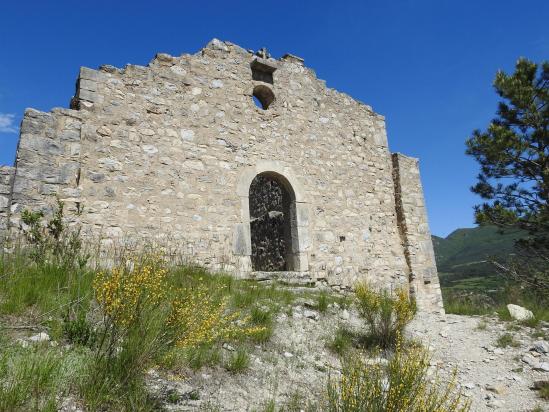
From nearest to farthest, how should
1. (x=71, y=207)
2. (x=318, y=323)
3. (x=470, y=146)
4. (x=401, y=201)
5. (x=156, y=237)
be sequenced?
(x=318, y=323) → (x=71, y=207) → (x=156, y=237) → (x=401, y=201) → (x=470, y=146)

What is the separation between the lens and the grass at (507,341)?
501 centimetres

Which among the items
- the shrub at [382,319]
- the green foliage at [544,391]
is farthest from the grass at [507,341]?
the shrub at [382,319]

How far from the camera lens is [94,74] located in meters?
5.80

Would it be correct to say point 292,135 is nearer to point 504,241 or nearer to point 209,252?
point 209,252

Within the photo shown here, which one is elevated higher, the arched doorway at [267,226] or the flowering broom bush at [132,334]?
the arched doorway at [267,226]

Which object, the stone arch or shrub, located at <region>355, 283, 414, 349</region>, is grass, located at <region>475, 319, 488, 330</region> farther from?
the stone arch

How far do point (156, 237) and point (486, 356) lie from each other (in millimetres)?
4707

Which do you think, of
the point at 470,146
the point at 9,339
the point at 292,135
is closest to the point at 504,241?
the point at 470,146

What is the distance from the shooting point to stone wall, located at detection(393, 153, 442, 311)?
8.17 metres

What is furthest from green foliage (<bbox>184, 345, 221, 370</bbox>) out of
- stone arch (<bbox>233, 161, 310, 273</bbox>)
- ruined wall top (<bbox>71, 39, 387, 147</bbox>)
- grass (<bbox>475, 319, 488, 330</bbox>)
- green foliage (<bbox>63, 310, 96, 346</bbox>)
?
grass (<bbox>475, 319, 488, 330</bbox>)

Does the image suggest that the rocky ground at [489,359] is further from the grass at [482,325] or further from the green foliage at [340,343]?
the green foliage at [340,343]

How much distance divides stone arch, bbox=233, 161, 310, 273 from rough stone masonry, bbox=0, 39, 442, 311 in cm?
2

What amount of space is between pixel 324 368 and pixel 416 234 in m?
5.49

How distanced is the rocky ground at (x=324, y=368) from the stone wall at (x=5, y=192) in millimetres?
3281
